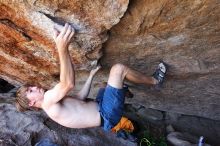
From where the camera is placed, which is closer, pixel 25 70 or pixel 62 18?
pixel 62 18

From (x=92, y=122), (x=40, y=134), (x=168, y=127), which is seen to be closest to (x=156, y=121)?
(x=168, y=127)

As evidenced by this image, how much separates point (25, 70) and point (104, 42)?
1.80 metres

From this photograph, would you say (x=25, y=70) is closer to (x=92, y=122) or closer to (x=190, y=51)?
(x=92, y=122)

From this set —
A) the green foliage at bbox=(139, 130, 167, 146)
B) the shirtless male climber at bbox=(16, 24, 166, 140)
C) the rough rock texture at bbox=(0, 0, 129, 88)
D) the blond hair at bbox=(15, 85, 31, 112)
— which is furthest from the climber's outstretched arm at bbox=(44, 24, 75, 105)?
the green foliage at bbox=(139, 130, 167, 146)

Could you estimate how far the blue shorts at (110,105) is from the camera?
4.55 meters

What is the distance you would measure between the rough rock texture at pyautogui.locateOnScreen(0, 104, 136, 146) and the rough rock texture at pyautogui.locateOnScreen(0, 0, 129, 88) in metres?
1.17

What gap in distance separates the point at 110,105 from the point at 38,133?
2250 mm

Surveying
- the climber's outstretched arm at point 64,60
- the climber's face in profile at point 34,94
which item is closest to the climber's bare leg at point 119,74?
the climber's outstretched arm at point 64,60

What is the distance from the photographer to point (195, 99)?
261 inches

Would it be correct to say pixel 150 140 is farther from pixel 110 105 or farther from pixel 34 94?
pixel 34 94

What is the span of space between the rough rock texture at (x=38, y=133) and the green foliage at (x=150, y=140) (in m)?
0.47

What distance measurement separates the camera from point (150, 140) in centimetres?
719

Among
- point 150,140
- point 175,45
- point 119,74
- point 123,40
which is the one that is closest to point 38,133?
point 150,140

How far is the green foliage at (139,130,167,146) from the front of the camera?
7035 millimetres
